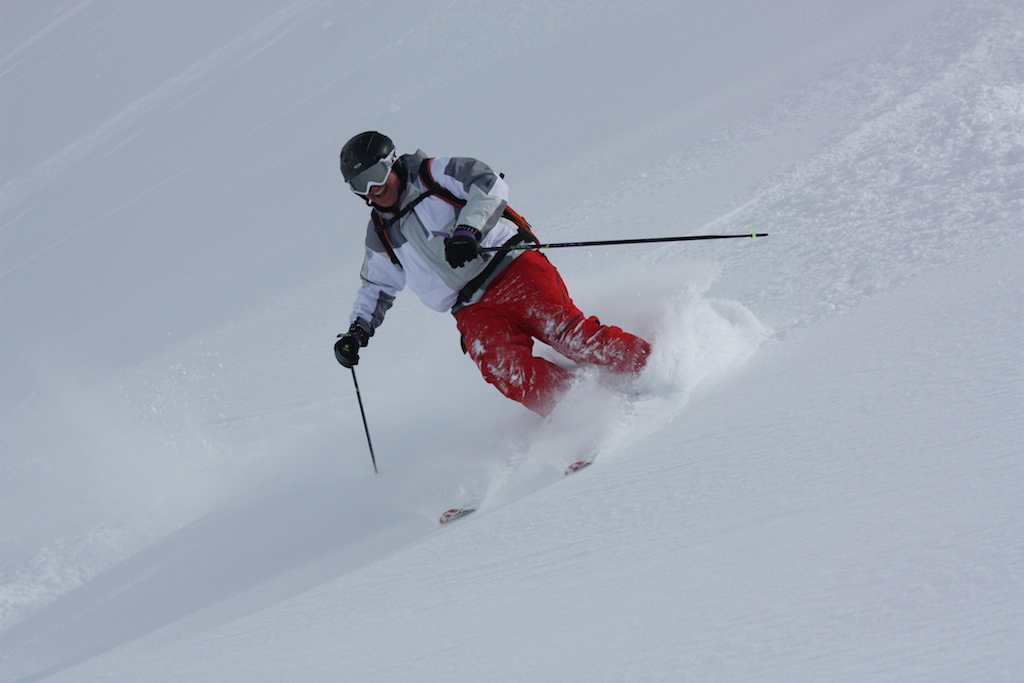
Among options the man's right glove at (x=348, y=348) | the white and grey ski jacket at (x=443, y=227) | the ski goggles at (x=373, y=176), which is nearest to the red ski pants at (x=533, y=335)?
the white and grey ski jacket at (x=443, y=227)

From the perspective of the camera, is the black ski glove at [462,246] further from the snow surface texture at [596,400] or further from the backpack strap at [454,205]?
the snow surface texture at [596,400]

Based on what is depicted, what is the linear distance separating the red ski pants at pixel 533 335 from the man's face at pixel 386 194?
618 mm

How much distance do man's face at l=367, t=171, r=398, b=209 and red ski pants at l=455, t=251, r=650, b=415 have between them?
0.62m

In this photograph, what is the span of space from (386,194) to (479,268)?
0.55 metres

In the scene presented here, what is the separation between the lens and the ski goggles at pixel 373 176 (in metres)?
3.94

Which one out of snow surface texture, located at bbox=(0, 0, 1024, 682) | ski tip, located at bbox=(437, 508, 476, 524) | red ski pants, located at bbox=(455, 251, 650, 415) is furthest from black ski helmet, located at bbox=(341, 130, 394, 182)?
ski tip, located at bbox=(437, 508, 476, 524)

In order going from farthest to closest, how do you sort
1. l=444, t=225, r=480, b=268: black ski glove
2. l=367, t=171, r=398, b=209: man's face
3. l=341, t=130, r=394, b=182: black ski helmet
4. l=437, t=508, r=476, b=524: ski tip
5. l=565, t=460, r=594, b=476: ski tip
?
l=367, t=171, r=398, b=209: man's face < l=341, t=130, r=394, b=182: black ski helmet < l=444, t=225, r=480, b=268: black ski glove < l=437, t=508, r=476, b=524: ski tip < l=565, t=460, r=594, b=476: ski tip

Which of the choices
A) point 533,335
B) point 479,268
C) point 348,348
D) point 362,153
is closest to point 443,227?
point 479,268

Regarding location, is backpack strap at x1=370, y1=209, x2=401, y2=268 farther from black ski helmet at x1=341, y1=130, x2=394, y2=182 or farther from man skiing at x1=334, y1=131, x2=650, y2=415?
black ski helmet at x1=341, y1=130, x2=394, y2=182

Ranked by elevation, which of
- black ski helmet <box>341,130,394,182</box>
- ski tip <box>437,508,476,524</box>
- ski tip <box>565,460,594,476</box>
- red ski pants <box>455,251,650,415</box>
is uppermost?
black ski helmet <box>341,130,394,182</box>

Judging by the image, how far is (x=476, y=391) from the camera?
4.85 metres

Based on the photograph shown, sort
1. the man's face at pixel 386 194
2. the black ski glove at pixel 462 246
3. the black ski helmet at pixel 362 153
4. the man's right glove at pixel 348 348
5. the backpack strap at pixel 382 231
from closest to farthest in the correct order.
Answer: the black ski glove at pixel 462 246
the black ski helmet at pixel 362 153
the man's face at pixel 386 194
the backpack strap at pixel 382 231
the man's right glove at pixel 348 348

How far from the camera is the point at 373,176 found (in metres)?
3.95

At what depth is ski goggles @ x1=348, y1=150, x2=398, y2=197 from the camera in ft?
12.9
